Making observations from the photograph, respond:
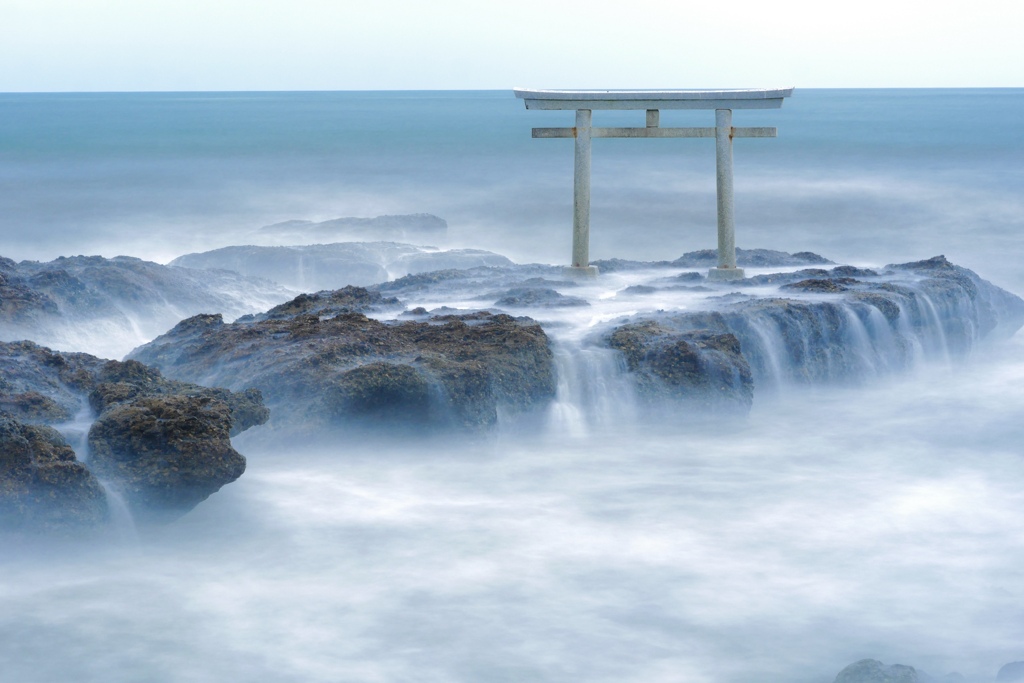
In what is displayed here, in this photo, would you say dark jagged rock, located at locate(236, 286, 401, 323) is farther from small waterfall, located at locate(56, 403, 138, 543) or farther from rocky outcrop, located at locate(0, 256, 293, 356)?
small waterfall, located at locate(56, 403, 138, 543)

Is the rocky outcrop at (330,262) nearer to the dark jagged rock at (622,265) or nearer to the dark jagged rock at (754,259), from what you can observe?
the dark jagged rock at (622,265)

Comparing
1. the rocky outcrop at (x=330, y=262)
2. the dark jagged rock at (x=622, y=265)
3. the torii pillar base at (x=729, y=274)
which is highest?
the rocky outcrop at (x=330, y=262)

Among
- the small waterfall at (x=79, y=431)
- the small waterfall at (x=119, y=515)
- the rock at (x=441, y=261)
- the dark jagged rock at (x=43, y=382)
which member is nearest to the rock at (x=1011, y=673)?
the small waterfall at (x=119, y=515)

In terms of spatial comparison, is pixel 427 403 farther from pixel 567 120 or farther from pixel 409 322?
pixel 567 120

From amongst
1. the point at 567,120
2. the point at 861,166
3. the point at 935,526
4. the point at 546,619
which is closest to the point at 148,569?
the point at 546,619

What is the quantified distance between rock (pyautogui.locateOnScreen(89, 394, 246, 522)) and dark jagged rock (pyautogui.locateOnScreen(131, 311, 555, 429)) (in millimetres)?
1287

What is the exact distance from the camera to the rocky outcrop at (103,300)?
1030 centimetres

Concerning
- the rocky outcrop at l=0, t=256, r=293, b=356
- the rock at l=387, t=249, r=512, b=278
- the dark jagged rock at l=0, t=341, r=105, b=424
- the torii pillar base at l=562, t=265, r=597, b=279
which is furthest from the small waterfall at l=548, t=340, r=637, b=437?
the rock at l=387, t=249, r=512, b=278

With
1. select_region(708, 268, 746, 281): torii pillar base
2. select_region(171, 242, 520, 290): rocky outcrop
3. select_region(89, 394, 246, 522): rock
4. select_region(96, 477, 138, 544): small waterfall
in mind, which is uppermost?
select_region(171, 242, 520, 290): rocky outcrop

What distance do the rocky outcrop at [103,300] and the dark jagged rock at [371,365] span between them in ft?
5.49

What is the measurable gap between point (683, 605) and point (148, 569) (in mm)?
2979

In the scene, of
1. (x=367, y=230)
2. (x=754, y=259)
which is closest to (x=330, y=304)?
(x=754, y=259)

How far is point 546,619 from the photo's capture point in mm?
5898

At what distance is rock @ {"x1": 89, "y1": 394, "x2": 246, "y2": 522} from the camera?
646cm
